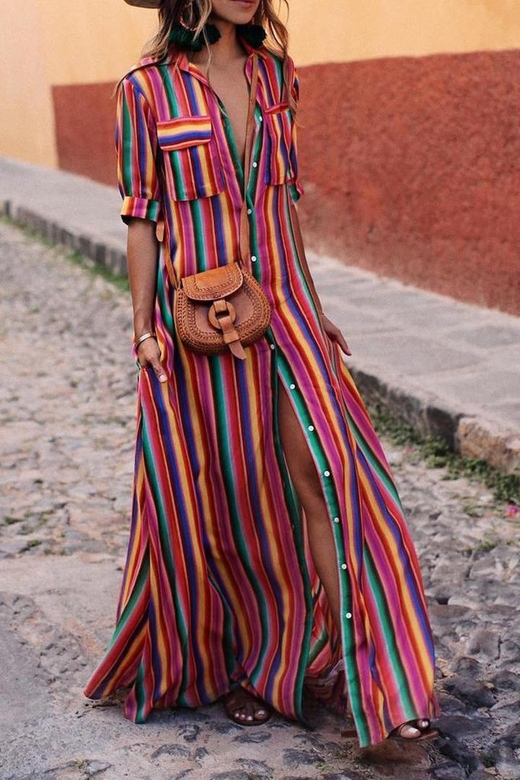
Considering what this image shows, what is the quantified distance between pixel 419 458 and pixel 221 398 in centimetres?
200

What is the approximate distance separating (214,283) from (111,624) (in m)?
1.13

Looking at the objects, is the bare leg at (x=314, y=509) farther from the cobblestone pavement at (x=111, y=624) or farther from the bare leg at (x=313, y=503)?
the cobblestone pavement at (x=111, y=624)

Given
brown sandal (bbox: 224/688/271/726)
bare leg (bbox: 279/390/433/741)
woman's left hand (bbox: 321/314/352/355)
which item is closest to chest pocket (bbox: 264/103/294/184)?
woman's left hand (bbox: 321/314/352/355)

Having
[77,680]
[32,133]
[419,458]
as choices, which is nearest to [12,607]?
[77,680]

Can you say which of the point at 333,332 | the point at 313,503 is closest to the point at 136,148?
the point at 333,332

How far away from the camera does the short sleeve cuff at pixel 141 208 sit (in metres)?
2.41

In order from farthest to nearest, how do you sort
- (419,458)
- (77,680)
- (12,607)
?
(419,458) < (12,607) < (77,680)

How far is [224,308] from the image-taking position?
2.38 meters

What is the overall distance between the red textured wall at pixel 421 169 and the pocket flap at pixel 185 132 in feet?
10.8

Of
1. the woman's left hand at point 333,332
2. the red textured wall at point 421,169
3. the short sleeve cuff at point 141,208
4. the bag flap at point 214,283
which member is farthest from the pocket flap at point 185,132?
the red textured wall at point 421,169

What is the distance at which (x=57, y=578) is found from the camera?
11.2 ft

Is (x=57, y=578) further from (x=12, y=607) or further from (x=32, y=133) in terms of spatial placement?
(x=32, y=133)

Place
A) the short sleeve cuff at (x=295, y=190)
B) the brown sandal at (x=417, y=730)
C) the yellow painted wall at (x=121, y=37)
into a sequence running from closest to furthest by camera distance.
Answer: the brown sandal at (x=417, y=730), the short sleeve cuff at (x=295, y=190), the yellow painted wall at (x=121, y=37)

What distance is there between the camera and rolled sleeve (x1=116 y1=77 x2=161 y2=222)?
238cm
